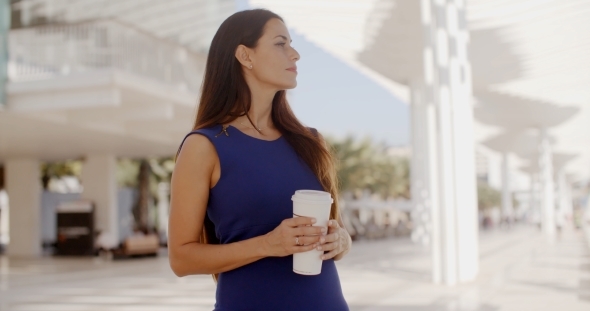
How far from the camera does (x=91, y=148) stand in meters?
23.0

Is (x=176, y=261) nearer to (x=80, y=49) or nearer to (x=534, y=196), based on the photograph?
(x=80, y=49)

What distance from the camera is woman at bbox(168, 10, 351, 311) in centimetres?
151

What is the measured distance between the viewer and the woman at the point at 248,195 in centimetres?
151

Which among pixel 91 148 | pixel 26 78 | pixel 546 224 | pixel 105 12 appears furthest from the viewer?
pixel 546 224

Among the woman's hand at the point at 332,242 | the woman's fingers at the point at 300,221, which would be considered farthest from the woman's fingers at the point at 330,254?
the woman's fingers at the point at 300,221

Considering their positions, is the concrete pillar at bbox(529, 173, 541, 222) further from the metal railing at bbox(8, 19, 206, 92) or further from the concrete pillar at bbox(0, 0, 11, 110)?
the concrete pillar at bbox(0, 0, 11, 110)

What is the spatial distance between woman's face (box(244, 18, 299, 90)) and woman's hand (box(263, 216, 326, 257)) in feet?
1.39

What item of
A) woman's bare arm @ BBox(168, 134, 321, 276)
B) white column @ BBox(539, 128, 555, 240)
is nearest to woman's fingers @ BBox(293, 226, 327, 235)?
woman's bare arm @ BBox(168, 134, 321, 276)

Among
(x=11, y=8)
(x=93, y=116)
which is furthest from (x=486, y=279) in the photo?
(x=11, y=8)

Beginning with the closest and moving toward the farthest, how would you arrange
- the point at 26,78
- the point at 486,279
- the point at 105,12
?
the point at 486,279 → the point at 26,78 → the point at 105,12

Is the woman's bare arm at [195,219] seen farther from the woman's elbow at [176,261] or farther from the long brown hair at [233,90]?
the long brown hair at [233,90]

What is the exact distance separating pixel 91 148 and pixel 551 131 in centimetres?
2633

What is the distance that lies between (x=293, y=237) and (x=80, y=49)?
14.8 meters

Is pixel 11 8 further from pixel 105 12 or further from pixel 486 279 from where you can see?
pixel 486 279
